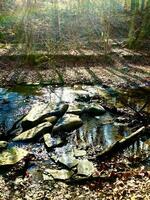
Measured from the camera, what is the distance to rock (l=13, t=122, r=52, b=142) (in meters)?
9.83

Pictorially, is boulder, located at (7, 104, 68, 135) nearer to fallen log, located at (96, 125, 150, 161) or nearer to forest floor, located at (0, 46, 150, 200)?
fallen log, located at (96, 125, 150, 161)

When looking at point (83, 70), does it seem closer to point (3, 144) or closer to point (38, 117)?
point (38, 117)

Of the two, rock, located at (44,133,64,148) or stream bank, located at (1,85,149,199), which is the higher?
rock, located at (44,133,64,148)

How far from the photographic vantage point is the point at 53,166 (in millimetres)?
8570

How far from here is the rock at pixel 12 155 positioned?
8.59 m

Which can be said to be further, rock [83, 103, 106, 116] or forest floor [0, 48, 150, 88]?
forest floor [0, 48, 150, 88]

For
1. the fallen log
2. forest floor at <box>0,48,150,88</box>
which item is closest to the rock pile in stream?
the fallen log

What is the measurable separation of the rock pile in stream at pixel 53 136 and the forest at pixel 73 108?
2 centimetres

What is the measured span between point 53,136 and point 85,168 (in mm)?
1967

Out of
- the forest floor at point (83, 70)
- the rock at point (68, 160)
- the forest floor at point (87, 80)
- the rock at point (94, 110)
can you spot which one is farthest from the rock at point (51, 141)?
the forest floor at point (83, 70)

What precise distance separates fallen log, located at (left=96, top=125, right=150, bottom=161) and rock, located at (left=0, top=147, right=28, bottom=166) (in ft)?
5.98

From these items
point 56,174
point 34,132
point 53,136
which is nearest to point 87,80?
point 53,136

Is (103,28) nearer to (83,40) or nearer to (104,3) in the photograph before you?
(83,40)

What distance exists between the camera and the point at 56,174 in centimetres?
814
